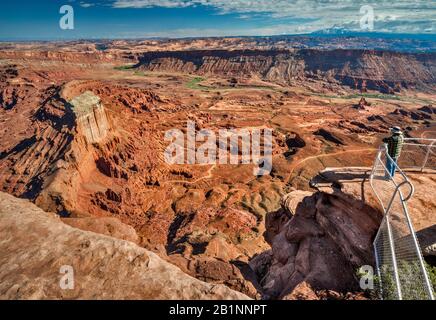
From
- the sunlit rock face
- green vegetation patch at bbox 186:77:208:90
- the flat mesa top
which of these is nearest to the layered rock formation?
green vegetation patch at bbox 186:77:208:90

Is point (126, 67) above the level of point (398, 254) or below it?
above

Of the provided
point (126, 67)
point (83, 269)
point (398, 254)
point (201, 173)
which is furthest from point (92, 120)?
point (126, 67)

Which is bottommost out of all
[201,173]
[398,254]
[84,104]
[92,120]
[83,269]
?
[201,173]

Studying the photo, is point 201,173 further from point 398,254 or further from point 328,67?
point 328,67

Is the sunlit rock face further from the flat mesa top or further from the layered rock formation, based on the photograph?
the layered rock formation

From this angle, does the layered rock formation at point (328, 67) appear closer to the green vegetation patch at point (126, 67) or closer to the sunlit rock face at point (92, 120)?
the green vegetation patch at point (126, 67)

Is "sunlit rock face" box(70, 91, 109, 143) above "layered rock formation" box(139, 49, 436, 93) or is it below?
below

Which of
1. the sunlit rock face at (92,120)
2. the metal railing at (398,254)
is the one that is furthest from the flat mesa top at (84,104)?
the metal railing at (398,254)

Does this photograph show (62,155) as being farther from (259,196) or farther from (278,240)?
(278,240)
